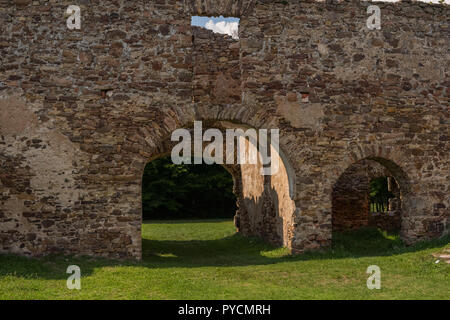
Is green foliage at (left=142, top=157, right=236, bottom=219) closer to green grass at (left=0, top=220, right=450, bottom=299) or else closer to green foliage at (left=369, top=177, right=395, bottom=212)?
green foliage at (left=369, top=177, right=395, bottom=212)

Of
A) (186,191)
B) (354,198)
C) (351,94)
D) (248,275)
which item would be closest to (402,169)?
(351,94)

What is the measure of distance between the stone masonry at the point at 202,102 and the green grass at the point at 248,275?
0.58 metres

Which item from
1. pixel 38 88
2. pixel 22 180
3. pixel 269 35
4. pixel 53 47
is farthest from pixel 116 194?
pixel 269 35

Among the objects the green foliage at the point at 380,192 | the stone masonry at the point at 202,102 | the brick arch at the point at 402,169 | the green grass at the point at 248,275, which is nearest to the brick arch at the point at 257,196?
the stone masonry at the point at 202,102

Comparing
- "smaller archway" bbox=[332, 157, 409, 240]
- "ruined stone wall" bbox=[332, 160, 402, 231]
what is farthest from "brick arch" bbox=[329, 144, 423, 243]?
"ruined stone wall" bbox=[332, 160, 402, 231]

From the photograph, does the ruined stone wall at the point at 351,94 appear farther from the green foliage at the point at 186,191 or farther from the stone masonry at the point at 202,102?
the green foliage at the point at 186,191

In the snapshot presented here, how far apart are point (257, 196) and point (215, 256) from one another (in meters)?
3.26

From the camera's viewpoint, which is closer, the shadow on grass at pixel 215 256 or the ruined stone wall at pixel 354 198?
the shadow on grass at pixel 215 256

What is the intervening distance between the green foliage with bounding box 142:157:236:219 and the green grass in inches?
532

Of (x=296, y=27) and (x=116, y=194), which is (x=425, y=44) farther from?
(x=116, y=194)

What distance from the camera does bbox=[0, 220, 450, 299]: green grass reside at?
5570 millimetres

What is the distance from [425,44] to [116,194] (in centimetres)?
694

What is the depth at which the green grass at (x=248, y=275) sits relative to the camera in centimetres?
557

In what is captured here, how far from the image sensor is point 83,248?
26.2 feet
